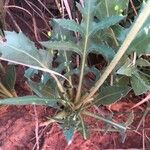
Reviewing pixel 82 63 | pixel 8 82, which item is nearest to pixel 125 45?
pixel 82 63

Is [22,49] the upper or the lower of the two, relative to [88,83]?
upper

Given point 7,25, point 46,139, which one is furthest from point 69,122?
point 7,25

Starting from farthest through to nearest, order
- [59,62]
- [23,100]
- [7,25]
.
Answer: [7,25]
[59,62]
[23,100]

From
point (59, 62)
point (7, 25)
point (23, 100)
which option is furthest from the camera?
point (7, 25)

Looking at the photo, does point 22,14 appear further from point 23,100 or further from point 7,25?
point 23,100

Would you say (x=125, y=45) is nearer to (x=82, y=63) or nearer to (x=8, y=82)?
(x=82, y=63)

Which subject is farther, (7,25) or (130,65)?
(7,25)

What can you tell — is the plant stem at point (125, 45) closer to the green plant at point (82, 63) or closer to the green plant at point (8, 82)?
the green plant at point (82, 63)
